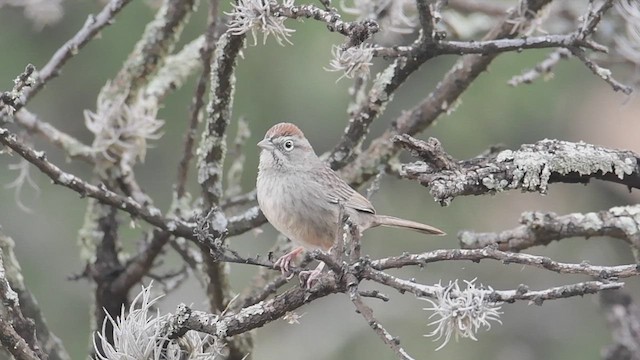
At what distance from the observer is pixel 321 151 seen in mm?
4723

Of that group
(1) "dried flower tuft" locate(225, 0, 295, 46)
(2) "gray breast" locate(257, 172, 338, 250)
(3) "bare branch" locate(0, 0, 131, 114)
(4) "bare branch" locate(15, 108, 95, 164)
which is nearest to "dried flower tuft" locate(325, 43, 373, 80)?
(1) "dried flower tuft" locate(225, 0, 295, 46)

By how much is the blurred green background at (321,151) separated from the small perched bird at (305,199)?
1253 mm

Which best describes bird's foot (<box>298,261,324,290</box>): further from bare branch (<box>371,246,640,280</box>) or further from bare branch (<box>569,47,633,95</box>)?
bare branch (<box>569,47,633,95</box>)

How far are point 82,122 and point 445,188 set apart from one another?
9.88 feet

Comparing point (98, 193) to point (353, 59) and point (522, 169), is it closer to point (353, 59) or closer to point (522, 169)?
point (353, 59)

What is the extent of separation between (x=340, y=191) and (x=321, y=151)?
172 cm

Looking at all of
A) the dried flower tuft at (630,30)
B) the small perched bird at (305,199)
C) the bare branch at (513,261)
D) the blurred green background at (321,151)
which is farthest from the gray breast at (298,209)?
the blurred green background at (321,151)

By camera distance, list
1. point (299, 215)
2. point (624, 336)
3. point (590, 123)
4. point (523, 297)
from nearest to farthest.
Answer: point (523, 297), point (624, 336), point (299, 215), point (590, 123)

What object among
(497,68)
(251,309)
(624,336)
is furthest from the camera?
(497,68)

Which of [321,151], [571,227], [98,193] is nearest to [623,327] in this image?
[571,227]

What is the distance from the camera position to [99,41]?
4707 mm

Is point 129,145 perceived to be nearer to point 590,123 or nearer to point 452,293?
point 452,293

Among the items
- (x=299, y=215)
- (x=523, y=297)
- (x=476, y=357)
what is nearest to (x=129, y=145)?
(x=299, y=215)

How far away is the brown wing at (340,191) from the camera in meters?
3.01
